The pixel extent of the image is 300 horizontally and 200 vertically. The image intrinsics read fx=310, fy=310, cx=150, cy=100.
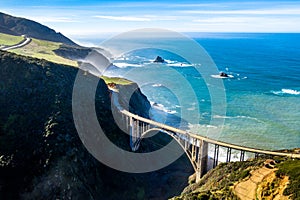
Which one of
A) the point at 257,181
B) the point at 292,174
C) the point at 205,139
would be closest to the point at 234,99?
the point at 205,139

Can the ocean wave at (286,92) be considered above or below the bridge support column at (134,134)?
above

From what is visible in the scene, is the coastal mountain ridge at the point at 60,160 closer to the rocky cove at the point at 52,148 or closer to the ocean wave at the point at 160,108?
the rocky cove at the point at 52,148

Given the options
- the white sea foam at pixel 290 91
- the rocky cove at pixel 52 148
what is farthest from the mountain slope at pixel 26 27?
the white sea foam at pixel 290 91

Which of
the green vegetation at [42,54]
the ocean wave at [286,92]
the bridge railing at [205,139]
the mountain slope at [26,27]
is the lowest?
the bridge railing at [205,139]

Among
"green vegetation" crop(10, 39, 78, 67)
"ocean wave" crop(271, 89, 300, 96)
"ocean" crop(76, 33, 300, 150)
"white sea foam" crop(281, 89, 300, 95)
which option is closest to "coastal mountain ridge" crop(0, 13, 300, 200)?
"ocean" crop(76, 33, 300, 150)

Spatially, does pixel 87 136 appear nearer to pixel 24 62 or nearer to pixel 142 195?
pixel 142 195

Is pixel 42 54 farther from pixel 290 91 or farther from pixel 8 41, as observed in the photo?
pixel 290 91

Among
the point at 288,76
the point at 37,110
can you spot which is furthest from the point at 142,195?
the point at 288,76
